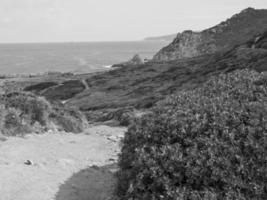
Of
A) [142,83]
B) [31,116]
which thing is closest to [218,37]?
[142,83]

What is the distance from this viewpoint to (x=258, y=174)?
5523 millimetres

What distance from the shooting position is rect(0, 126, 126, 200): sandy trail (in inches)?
316

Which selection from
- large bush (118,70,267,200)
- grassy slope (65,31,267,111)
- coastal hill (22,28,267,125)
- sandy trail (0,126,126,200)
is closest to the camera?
large bush (118,70,267,200)

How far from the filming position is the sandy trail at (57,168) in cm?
802

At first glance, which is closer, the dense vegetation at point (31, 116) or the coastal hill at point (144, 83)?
the dense vegetation at point (31, 116)

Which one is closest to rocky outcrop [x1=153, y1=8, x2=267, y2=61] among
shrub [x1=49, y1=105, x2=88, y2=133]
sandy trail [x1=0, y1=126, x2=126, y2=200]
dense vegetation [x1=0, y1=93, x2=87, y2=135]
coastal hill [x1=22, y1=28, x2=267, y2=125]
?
coastal hill [x1=22, y1=28, x2=267, y2=125]

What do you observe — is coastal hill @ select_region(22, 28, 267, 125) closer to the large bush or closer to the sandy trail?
the sandy trail

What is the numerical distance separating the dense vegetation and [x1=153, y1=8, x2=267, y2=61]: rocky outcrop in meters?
85.9

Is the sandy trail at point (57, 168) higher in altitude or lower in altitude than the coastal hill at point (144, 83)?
higher

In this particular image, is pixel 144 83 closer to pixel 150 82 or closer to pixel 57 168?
pixel 150 82

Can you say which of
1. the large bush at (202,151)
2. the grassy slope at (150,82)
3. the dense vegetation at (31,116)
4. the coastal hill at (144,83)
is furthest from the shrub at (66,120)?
the grassy slope at (150,82)

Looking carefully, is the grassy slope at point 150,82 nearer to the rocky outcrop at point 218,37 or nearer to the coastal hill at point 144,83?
the coastal hill at point 144,83

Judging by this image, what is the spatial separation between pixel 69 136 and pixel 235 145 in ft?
29.2

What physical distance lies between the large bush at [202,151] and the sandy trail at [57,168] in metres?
1.80
